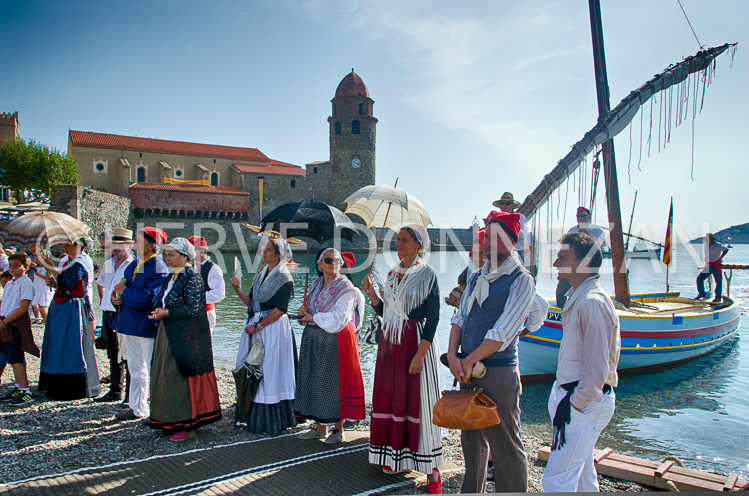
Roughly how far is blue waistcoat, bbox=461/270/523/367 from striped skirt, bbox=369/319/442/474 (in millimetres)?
602

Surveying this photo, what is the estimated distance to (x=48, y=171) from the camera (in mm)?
38375

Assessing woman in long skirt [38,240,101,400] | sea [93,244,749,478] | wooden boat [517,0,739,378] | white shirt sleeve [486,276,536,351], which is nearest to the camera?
white shirt sleeve [486,276,536,351]

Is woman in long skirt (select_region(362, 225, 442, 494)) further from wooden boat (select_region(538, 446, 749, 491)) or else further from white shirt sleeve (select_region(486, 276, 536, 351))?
wooden boat (select_region(538, 446, 749, 491))

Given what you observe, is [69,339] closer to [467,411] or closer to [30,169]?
[467,411]

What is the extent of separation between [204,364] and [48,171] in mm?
43251

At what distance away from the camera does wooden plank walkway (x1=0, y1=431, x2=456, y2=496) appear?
3016 mm

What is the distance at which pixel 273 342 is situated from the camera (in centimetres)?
425

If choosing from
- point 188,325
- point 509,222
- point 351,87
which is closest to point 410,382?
point 509,222

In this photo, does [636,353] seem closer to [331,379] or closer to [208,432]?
[331,379]

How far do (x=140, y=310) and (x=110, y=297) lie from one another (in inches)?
35.3

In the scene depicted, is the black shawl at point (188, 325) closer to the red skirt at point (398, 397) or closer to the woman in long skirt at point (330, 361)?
the woman in long skirt at point (330, 361)

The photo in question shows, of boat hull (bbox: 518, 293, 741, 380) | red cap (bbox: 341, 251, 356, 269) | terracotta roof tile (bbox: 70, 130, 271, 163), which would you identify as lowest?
boat hull (bbox: 518, 293, 741, 380)

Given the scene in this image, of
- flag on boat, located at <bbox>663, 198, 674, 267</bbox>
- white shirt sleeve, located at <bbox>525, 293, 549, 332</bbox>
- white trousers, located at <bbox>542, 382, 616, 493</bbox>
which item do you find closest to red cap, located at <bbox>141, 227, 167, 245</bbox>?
white shirt sleeve, located at <bbox>525, 293, 549, 332</bbox>

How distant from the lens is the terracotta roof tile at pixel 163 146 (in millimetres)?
50469
